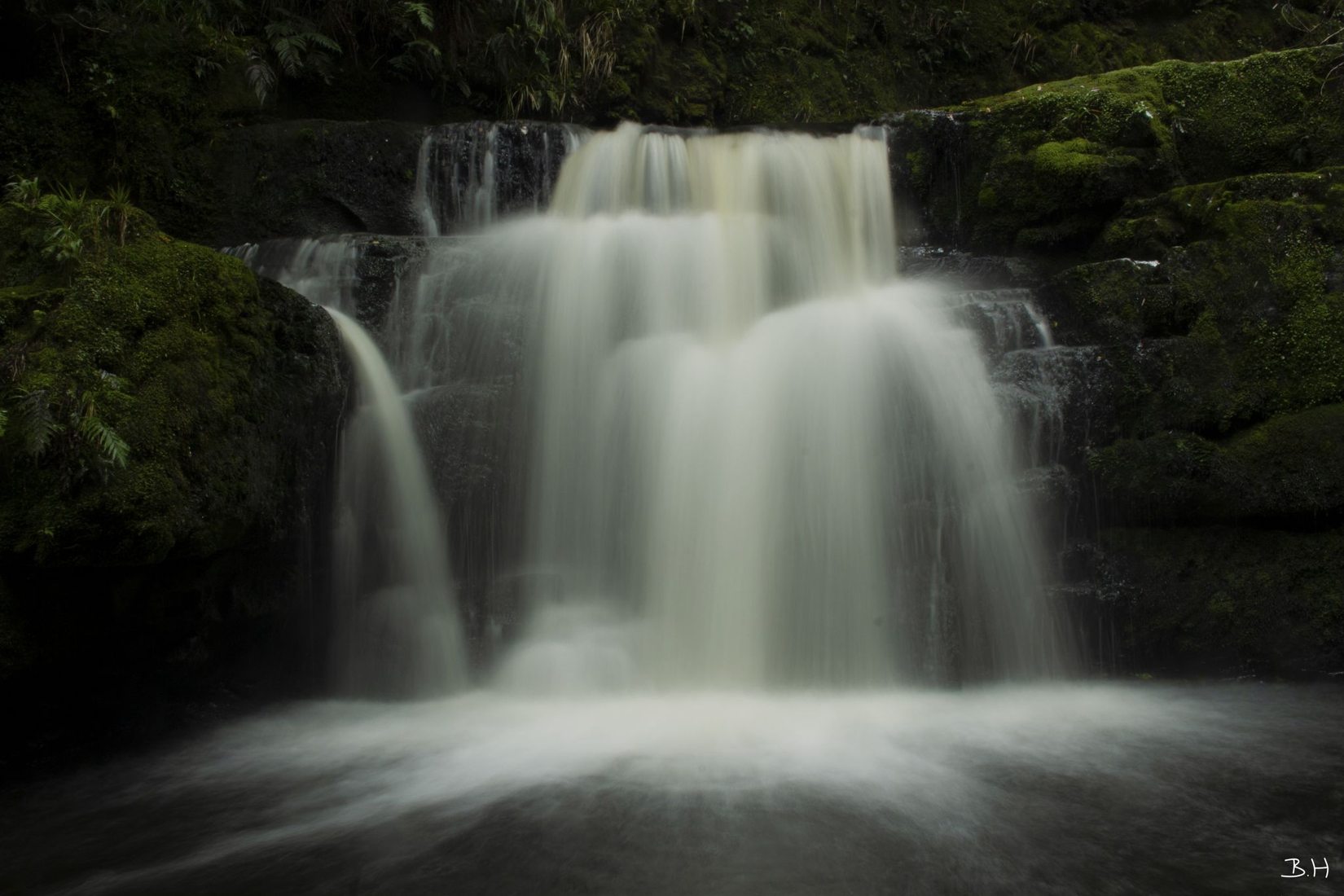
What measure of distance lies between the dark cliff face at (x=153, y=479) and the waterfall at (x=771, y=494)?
63.8 inches

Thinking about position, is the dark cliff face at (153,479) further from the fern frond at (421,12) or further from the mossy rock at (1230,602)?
the mossy rock at (1230,602)

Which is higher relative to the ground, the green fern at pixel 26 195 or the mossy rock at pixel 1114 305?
the green fern at pixel 26 195

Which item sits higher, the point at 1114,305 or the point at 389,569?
the point at 1114,305

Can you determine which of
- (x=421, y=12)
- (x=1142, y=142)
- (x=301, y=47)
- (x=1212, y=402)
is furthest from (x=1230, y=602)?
(x=301, y=47)

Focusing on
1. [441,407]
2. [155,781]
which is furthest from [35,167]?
[155,781]

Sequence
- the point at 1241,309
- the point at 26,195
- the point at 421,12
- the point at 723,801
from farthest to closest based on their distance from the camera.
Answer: the point at 421,12 < the point at 1241,309 < the point at 26,195 < the point at 723,801

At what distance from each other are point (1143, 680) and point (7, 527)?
649cm

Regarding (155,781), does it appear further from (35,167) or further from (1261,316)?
(1261,316)

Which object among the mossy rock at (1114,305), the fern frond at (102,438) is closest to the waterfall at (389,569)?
the fern frond at (102,438)

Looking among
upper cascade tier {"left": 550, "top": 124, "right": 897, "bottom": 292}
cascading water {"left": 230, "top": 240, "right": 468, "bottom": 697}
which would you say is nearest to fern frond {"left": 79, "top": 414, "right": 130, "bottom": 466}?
cascading water {"left": 230, "top": 240, "right": 468, "bottom": 697}

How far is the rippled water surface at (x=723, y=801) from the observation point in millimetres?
3412

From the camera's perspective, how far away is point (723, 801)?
402 cm

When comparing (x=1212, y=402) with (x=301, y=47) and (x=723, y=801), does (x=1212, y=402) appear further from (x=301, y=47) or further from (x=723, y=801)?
(x=301, y=47)

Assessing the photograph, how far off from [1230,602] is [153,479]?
6471 mm
